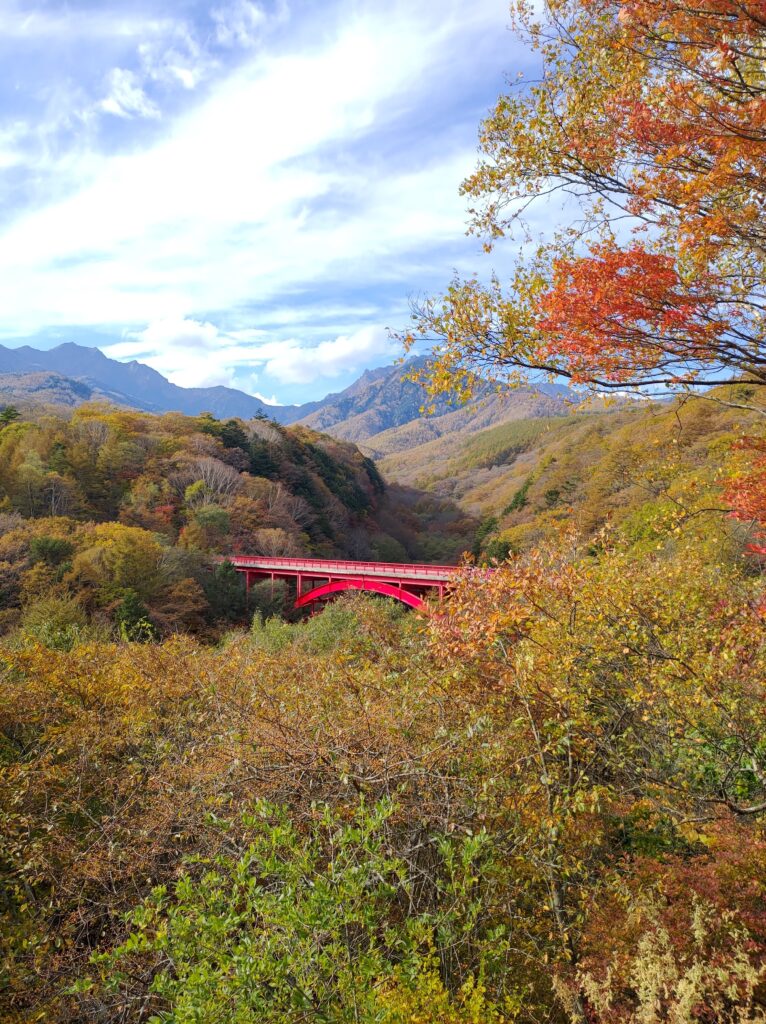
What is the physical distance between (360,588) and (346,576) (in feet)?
9.43

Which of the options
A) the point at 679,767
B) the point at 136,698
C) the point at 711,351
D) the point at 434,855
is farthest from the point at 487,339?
the point at 136,698

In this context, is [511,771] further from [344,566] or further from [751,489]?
[344,566]

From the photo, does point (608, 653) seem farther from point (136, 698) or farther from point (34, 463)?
point (34, 463)

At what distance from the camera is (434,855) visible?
462 centimetres

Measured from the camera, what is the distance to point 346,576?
32625 mm

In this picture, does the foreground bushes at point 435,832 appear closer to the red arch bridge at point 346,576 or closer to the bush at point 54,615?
the bush at point 54,615

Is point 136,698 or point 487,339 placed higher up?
point 487,339

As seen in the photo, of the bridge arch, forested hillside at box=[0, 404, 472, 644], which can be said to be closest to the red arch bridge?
the bridge arch

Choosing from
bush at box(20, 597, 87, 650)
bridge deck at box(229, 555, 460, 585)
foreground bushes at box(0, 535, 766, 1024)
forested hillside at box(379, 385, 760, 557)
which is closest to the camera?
foreground bushes at box(0, 535, 766, 1024)

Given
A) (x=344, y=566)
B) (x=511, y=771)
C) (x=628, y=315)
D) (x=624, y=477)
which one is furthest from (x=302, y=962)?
(x=344, y=566)

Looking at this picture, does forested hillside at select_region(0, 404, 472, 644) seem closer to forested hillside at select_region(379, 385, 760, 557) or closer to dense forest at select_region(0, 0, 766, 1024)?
dense forest at select_region(0, 0, 766, 1024)

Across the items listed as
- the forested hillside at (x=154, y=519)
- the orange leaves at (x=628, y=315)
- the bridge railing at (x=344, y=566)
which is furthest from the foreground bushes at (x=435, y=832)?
the bridge railing at (x=344, y=566)

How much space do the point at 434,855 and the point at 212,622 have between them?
28136 mm

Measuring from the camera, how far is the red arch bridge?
27641mm
